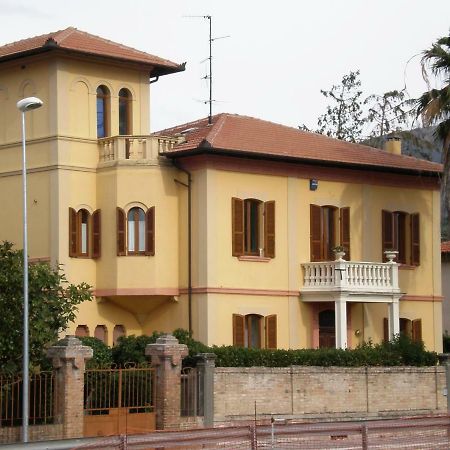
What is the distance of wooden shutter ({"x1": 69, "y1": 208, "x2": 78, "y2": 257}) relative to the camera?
43.9 m

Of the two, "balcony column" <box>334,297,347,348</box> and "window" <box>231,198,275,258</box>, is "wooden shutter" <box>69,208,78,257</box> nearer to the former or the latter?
"window" <box>231,198,275,258</box>

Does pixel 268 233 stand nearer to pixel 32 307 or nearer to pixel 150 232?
pixel 150 232

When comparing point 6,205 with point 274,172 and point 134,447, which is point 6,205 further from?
point 134,447

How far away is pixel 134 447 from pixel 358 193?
25.1 m

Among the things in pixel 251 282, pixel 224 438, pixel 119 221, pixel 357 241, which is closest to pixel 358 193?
pixel 357 241

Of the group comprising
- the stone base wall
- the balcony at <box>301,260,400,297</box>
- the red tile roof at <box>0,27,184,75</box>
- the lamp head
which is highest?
the red tile roof at <box>0,27,184,75</box>

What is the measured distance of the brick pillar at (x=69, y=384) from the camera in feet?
112

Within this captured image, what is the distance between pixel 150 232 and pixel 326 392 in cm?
793

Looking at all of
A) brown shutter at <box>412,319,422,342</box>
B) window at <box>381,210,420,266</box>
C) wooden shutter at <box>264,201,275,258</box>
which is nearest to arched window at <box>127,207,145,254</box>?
wooden shutter at <box>264,201,275,258</box>

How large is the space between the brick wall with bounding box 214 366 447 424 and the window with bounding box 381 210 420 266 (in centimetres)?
660

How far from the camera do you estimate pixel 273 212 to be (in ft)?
148

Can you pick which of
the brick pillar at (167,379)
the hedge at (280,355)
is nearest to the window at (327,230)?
the hedge at (280,355)

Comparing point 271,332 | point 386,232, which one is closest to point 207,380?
point 271,332

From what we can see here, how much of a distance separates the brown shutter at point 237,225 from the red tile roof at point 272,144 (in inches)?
65.0
